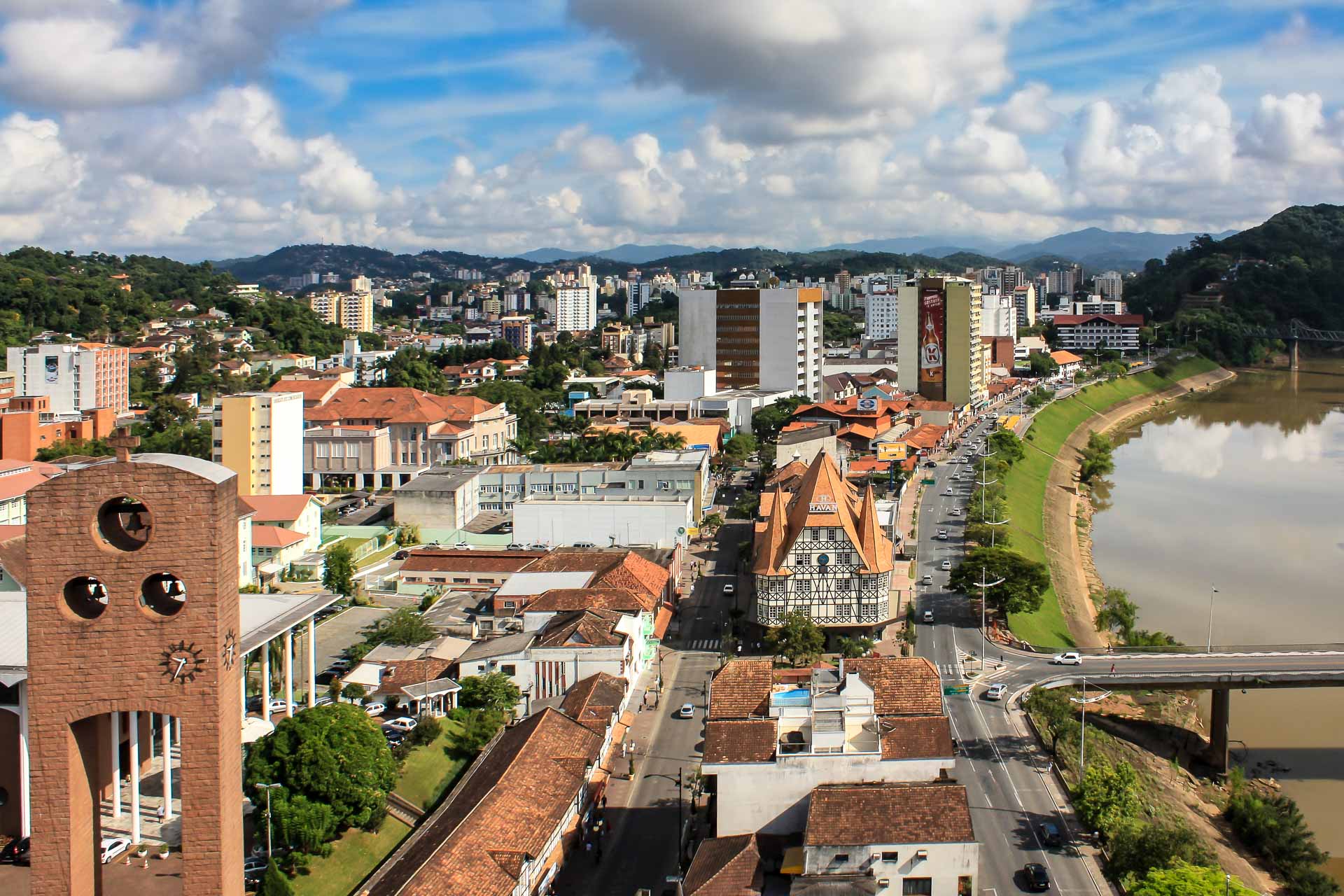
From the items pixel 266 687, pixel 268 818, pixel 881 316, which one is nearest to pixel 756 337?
pixel 881 316

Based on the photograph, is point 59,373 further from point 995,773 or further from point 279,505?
point 995,773

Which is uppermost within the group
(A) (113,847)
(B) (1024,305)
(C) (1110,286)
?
(C) (1110,286)

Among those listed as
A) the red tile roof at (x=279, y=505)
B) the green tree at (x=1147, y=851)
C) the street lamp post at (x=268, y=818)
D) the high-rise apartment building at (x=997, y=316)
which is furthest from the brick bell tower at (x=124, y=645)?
the high-rise apartment building at (x=997, y=316)

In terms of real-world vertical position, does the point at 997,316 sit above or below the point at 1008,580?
above

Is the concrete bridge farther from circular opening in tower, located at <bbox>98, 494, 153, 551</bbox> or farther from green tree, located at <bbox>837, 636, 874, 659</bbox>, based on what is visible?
circular opening in tower, located at <bbox>98, 494, 153, 551</bbox>

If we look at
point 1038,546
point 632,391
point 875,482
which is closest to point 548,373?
point 632,391

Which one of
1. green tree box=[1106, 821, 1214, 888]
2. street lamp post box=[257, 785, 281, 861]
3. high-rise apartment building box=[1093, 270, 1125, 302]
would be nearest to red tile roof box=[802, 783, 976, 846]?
green tree box=[1106, 821, 1214, 888]
